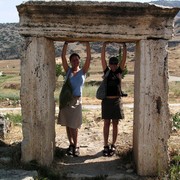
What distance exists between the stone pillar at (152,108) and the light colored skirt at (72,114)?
Answer: 122cm

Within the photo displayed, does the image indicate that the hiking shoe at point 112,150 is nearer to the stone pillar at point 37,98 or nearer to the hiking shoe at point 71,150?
the hiking shoe at point 71,150

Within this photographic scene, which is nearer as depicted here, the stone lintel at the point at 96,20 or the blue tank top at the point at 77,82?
the stone lintel at the point at 96,20

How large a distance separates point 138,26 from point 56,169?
271cm

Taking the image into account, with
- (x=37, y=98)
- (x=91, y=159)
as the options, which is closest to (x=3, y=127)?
(x=91, y=159)

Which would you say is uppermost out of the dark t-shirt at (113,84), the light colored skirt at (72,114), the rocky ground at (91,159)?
the dark t-shirt at (113,84)

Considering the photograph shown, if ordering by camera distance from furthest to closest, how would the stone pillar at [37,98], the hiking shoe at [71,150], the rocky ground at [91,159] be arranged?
the hiking shoe at [71,150] < the rocky ground at [91,159] < the stone pillar at [37,98]

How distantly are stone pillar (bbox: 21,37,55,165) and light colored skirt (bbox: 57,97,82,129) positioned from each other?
1.77 feet

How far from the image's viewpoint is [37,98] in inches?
257

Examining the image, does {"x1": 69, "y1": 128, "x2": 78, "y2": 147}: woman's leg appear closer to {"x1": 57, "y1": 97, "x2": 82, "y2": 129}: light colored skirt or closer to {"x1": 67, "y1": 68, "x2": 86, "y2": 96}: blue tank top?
{"x1": 57, "y1": 97, "x2": 82, "y2": 129}: light colored skirt

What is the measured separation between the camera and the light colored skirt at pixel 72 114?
7.19 meters

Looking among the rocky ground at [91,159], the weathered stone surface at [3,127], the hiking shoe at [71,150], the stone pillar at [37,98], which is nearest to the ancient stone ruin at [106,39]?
the stone pillar at [37,98]

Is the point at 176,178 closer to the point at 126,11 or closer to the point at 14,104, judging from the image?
the point at 126,11

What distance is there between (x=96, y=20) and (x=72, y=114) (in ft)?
6.06

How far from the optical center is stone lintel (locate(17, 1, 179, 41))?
6102mm
